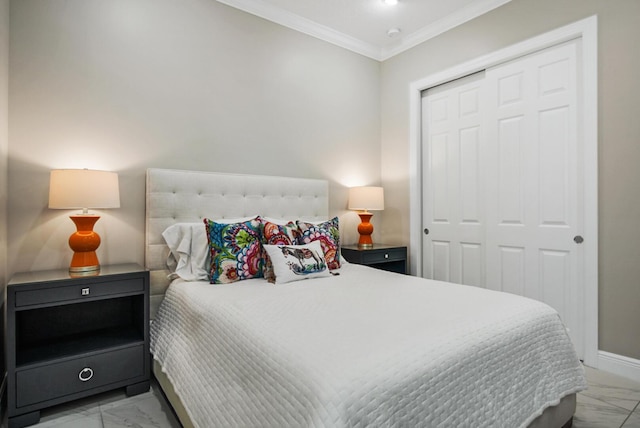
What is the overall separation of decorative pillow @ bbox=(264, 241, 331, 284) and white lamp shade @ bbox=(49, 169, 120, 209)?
1.01 m

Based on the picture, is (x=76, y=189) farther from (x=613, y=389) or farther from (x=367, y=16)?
(x=613, y=389)

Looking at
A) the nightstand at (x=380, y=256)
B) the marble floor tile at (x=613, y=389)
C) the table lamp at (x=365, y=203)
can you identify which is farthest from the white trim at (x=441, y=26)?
the marble floor tile at (x=613, y=389)

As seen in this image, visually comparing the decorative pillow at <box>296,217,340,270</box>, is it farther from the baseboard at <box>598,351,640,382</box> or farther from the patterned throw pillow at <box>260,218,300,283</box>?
the baseboard at <box>598,351,640,382</box>

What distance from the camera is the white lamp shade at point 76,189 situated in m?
1.97

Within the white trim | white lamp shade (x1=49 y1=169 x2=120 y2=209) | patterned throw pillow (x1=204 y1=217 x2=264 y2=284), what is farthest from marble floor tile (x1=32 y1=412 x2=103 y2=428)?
the white trim

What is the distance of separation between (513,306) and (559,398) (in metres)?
0.41

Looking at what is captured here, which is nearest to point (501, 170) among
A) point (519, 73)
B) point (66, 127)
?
point (519, 73)

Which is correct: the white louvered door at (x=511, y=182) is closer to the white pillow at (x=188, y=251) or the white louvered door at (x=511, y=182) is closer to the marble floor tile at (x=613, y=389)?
the marble floor tile at (x=613, y=389)

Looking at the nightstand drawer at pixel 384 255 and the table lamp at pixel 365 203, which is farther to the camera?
the table lamp at pixel 365 203

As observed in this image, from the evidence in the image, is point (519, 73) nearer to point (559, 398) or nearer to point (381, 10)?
point (381, 10)

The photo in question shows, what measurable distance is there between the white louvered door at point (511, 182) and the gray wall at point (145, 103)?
3.48 feet

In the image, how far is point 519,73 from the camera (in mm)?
2844

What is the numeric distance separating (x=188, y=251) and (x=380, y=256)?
5.69 ft

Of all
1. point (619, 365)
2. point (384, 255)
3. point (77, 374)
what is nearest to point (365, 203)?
point (384, 255)
